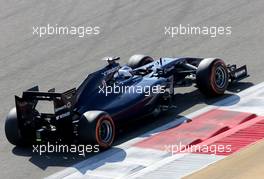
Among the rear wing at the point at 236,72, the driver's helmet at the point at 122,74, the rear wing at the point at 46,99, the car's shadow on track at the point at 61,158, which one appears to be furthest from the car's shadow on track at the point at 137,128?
the driver's helmet at the point at 122,74

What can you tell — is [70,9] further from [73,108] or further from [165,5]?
[73,108]

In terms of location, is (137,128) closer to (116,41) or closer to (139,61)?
(139,61)

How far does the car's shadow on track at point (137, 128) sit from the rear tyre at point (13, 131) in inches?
8.4

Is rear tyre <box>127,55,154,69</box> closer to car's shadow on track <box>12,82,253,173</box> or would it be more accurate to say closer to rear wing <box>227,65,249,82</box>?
car's shadow on track <box>12,82,253,173</box>

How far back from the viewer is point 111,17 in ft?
84.2

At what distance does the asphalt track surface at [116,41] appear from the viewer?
20.7 m

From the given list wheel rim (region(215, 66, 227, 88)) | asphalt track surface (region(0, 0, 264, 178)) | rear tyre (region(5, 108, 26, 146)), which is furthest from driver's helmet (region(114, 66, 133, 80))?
rear tyre (region(5, 108, 26, 146))

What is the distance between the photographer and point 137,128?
56.5ft

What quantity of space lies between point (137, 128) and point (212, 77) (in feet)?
6.81

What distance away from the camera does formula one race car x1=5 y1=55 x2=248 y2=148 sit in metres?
16.1

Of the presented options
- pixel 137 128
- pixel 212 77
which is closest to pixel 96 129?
pixel 137 128

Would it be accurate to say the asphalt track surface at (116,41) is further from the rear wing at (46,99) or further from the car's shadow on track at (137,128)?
the rear wing at (46,99)

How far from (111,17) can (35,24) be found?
2.46m

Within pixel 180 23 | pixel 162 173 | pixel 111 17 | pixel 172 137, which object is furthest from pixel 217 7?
pixel 162 173
